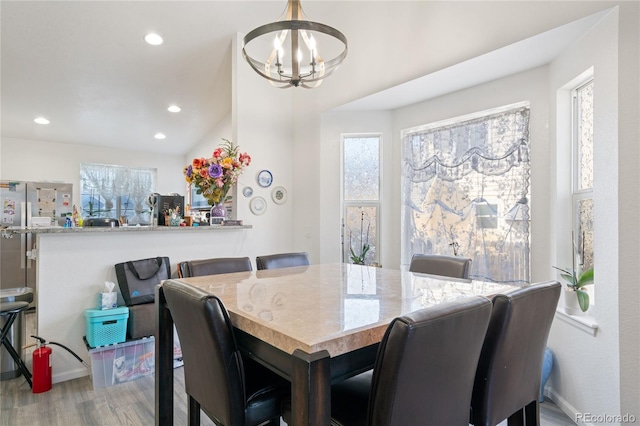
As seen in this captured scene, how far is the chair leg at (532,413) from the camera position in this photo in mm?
1482

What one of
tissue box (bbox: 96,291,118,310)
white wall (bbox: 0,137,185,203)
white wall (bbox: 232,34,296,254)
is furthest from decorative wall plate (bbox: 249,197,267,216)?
white wall (bbox: 0,137,185,203)

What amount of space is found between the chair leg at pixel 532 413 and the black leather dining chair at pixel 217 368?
3.38ft

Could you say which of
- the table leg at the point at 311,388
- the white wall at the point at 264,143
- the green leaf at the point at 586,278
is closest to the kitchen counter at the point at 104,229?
the white wall at the point at 264,143

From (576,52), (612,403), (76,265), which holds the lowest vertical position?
(612,403)

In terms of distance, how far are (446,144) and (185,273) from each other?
8.64ft

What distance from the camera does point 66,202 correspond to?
6.01 m

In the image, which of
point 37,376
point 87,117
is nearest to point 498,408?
point 37,376

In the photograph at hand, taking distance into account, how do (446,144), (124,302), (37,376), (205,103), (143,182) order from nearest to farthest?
(37,376) < (124,302) < (446,144) < (205,103) < (143,182)

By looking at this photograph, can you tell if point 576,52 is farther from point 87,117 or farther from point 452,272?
point 87,117

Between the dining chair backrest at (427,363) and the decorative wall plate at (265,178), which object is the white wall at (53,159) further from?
Answer: the dining chair backrest at (427,363)

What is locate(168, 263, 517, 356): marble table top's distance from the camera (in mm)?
1004

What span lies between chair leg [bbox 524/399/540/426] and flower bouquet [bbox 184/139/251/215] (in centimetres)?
276

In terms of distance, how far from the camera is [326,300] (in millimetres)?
1400

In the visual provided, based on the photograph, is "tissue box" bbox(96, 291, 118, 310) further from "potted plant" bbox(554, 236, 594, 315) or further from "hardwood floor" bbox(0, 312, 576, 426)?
"potted plant" bbox(554, 236, 594, 315)
